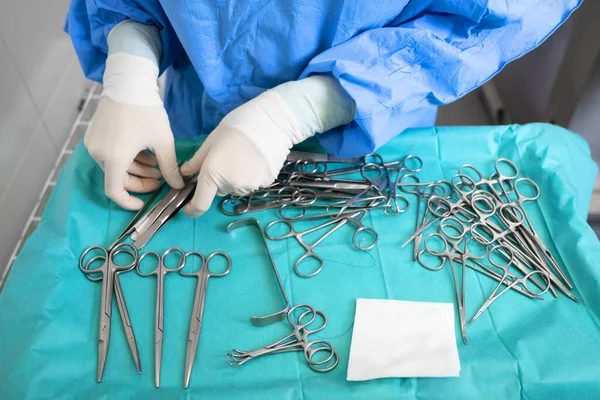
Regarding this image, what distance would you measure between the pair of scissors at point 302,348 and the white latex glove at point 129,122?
0.43 meters

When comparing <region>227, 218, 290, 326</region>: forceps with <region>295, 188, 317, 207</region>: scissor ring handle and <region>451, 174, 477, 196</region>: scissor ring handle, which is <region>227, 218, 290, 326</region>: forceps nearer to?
<region>295, 188, 317, 207</region>: scissor ring handle

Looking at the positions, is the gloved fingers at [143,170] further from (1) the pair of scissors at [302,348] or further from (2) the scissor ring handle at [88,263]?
(1) the pair of scissors at [302,348]

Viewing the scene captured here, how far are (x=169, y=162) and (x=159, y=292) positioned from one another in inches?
11.7

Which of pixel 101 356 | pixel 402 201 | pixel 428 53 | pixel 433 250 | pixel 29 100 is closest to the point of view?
pixel 101 356

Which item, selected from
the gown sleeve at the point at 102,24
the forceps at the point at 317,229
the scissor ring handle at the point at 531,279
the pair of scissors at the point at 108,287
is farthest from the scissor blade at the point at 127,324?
the scissor ring handle at the point at 531,279

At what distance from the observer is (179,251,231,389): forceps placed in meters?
0.98

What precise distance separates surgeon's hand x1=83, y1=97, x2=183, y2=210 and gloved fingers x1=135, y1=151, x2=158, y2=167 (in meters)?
0.03

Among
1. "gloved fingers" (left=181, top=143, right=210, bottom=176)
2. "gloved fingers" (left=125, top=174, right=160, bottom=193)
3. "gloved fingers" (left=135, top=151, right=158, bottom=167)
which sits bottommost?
"gloved fingers" (left=125, top=174, right=160, bottom=193)

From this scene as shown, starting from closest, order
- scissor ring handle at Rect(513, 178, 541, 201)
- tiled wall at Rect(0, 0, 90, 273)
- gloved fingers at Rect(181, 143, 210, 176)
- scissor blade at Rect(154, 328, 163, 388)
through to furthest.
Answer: scissor blade at Rect(154, 328, 163, 388) → gloved fingers at Rect(181, 143, 210, 176) → scissor ring handle at Rect(513, 178, 541, 201) → tiled wall at Rect(0, 0, 90, 273)

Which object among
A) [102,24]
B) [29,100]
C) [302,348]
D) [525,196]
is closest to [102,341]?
[302,348]

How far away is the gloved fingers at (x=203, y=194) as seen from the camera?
3.65 ft

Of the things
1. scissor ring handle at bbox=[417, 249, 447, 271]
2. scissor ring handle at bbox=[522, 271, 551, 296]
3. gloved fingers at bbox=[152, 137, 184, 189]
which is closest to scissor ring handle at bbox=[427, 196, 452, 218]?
scissor ring handle at bbox=[417, 249, 447, 271]

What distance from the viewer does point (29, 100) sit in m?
1.86

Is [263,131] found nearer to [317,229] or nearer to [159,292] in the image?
[317,229]
